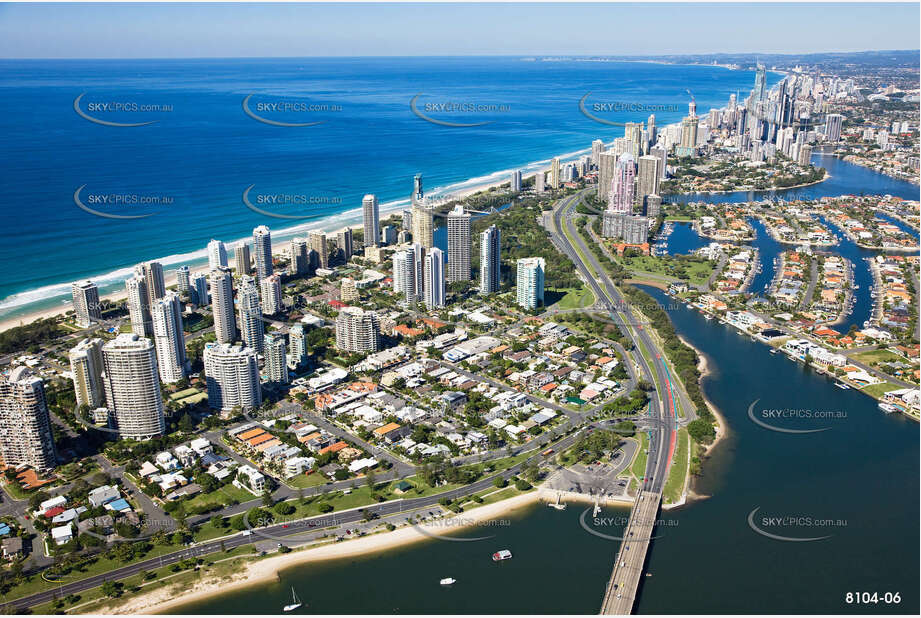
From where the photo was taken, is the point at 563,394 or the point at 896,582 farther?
the point at 563,394

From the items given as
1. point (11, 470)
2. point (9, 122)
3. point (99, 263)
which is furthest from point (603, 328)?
point (9, 122)

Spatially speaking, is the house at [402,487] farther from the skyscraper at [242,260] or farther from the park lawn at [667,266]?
the park lawn at [667,266]

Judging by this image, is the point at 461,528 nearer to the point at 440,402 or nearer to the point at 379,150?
the point at 440,402

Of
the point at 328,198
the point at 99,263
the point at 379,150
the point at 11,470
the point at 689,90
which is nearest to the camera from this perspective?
the point at 11,470

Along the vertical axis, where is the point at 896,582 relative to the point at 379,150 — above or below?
below

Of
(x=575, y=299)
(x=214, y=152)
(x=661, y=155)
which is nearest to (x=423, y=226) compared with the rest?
(x=575, y=299)

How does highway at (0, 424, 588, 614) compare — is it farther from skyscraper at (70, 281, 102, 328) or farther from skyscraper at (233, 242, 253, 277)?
skyscraper at (233, 242, 253, 277)

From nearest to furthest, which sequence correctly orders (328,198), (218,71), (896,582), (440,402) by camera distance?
(896,582) < (440,402) < (328,198) < (218,71)

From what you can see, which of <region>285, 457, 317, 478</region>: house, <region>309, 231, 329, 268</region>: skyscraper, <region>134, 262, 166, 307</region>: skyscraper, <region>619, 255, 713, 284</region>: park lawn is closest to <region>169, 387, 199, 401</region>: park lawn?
<region>285, 457, 317, 478</region>: house
